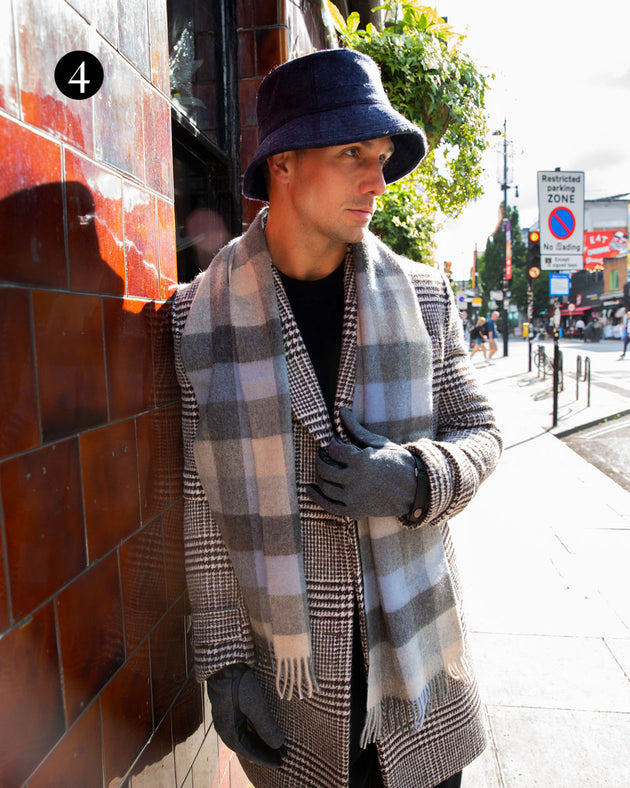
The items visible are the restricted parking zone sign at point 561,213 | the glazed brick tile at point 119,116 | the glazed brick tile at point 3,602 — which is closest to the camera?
the glazed brick tile at point 3,602

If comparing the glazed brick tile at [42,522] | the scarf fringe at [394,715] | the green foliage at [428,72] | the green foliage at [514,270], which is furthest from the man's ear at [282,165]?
the green foliage at [514,270]

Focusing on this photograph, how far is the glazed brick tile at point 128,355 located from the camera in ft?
4.18

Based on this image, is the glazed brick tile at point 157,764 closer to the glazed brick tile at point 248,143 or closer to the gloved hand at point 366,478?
the gloved hand at point 366,478

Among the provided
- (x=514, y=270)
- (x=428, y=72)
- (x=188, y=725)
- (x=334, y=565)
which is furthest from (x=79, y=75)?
(x=514, y=270)

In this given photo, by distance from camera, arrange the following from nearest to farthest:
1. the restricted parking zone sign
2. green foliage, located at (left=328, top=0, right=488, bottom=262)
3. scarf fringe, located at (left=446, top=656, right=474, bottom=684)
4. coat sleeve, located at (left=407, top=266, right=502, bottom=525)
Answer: coat sleeve, located at (left=407, top=266, right=502, bottom=525), scarf fringe, located at (left=446, top=656, right=474, bottom=684), green foliage, located at (left=328, top=0, right=488, bottom=262), the restricted parking zone sign

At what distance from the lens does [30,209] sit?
0.98 metres

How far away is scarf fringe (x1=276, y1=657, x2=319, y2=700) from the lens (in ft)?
4.69

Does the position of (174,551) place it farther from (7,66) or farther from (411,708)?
(7,66)

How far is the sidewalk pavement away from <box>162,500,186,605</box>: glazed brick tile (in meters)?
1.05

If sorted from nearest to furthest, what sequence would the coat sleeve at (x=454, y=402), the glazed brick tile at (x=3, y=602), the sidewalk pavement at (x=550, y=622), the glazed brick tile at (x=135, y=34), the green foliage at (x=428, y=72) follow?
the glazed brick tile at (x=3, y=602), the glazed brick tile at (x=135, y=34), the coat sleeve at (x=454, y=402), the sidewalk pavement at (x=550, y=622), the green foliage at (x=428, y=72)

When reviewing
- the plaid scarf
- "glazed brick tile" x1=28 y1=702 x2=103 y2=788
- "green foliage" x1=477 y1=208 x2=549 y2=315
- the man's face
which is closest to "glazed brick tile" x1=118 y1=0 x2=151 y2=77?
the man's face

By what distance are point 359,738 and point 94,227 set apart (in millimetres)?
1393

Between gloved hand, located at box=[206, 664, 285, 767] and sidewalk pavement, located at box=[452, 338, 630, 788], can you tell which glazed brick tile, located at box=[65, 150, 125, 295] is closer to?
gloved hand, located at box=[206, 664, 285, 767]

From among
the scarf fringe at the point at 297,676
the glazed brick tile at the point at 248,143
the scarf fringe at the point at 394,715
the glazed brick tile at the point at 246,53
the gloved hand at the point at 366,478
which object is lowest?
the scarf fringe at the point at 394,715
